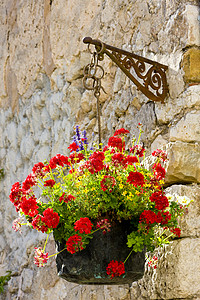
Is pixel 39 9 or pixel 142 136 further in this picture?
pixel 39 9

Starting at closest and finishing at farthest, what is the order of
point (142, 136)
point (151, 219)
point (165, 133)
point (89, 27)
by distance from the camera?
point (151, 219) → point (165, 133) → point (142, 136) → point (89, 27)

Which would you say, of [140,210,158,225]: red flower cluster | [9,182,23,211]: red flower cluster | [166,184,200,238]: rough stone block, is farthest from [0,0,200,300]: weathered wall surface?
[9,182,23,211]: red flower cluster

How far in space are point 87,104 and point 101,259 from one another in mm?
1475

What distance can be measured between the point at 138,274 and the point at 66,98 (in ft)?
5.89

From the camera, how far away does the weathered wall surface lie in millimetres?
2332

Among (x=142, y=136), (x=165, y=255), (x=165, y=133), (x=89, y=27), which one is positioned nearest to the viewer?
(x=165, y=255)

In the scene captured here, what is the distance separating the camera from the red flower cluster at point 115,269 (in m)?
2.03

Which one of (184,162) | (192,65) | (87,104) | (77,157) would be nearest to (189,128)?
(184,162)

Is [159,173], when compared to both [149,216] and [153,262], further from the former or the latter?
[153,262]

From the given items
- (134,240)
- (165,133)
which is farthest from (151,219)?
(165,133)

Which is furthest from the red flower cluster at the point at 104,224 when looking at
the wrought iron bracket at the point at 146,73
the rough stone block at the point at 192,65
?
the rough stone block at the point at 192,65

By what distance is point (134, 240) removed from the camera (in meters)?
2.10

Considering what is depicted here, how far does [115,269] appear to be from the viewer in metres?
2.03

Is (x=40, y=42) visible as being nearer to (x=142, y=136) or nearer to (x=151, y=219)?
(x=142, y=136)
